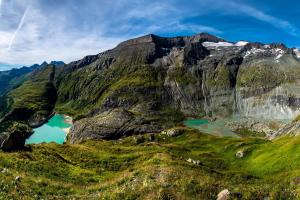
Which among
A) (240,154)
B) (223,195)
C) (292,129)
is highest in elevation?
(223,195)

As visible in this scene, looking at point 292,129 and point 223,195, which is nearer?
point 223,195

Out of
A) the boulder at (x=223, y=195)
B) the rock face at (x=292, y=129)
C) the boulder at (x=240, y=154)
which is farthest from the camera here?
the rock face at (x=292, y=129)

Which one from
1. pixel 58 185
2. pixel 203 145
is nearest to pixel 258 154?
pixel 203 145

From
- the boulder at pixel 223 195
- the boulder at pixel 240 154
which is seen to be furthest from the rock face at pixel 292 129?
the boulder at pixel 223 195

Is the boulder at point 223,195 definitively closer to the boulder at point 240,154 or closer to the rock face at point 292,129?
the rock face at point 292,129

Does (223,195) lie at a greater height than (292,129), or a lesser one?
greater

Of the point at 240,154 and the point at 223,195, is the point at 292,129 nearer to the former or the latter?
the point at 240,154

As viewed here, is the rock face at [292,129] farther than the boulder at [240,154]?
Yes

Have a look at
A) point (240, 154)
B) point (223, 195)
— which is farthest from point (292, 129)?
point (223, 195)

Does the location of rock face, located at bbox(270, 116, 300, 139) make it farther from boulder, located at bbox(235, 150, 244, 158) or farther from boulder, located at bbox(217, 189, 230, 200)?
boulder, located at bbox(217, 189, 230, 200)

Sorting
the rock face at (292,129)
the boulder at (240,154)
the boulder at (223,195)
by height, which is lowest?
the boulder at (240,154)

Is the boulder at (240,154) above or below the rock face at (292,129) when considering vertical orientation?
below

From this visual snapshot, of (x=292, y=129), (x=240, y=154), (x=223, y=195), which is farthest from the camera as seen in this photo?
(x=292, y=129)

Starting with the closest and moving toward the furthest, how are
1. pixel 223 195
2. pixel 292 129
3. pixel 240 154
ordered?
1. pixel 223 195
2. pixel 240 154
3. pixel 292 129
